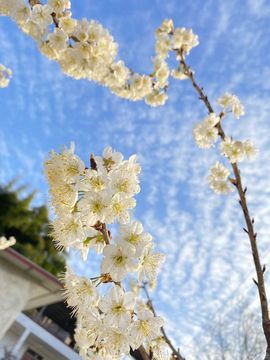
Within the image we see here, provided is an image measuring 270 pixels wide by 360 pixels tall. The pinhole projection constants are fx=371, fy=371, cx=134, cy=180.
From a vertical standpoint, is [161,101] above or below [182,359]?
above

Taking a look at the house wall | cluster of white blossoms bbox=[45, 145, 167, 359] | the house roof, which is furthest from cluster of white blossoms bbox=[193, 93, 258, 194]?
the house wall

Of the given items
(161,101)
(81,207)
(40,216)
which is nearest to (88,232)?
(81,207)

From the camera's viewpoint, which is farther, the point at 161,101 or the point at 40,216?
the point at 40,216

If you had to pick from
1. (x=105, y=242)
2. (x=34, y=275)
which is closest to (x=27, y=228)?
(x=34, y=275)

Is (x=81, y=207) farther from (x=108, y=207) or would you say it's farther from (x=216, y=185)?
(x=216, y=185)

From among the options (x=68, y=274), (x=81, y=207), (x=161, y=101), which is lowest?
(x=68, y=274)

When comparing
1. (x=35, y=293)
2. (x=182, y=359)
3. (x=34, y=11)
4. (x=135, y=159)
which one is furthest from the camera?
(x=35, y=293)
